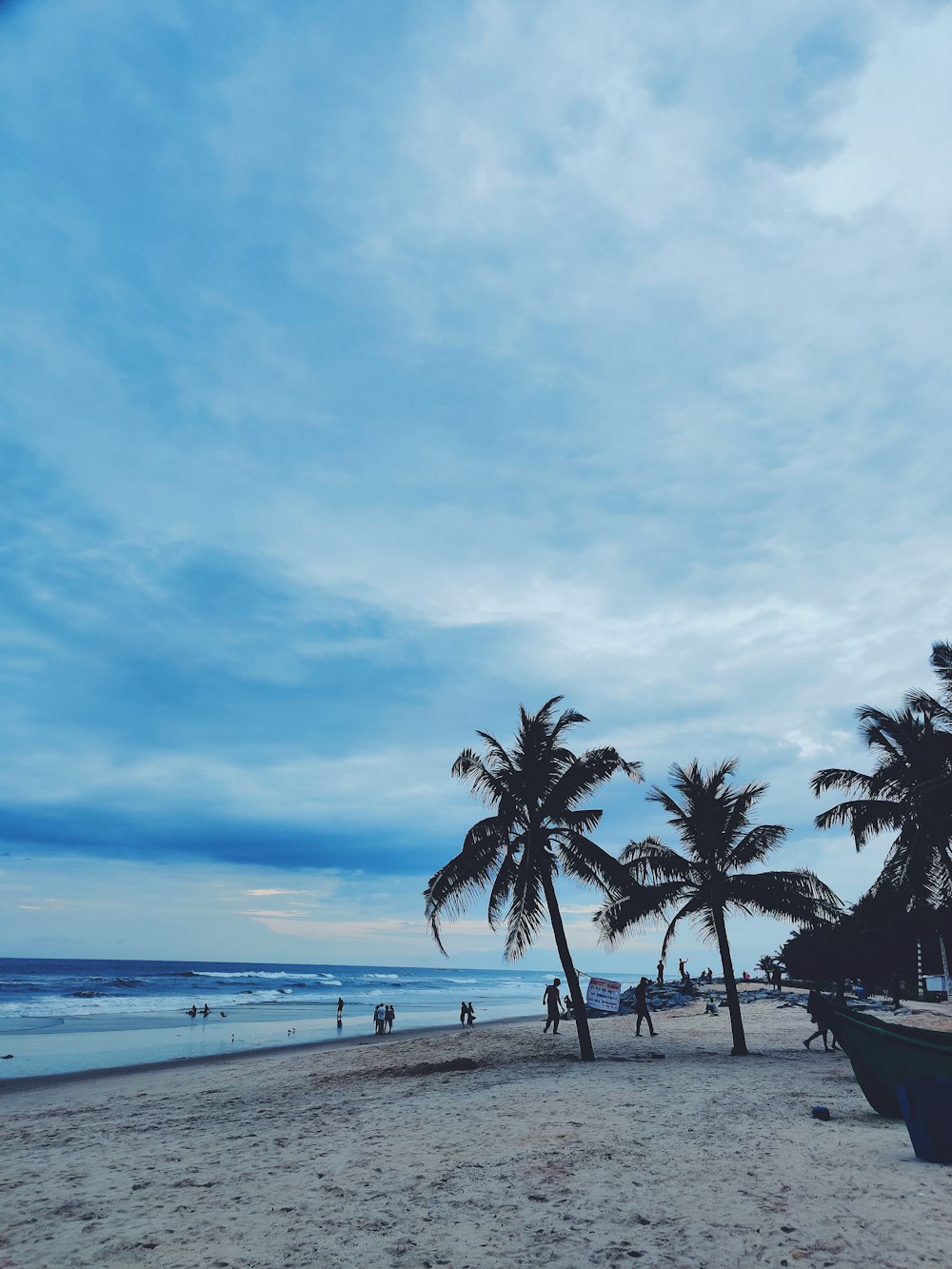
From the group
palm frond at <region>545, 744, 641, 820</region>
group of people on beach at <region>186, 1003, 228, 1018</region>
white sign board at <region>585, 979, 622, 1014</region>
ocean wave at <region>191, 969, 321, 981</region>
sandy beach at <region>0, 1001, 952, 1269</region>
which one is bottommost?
ocean wave at <region>191, 969, 321, 981</region>

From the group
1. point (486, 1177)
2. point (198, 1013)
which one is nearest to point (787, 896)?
point (486, 1177)

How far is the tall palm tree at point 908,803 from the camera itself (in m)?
20.7

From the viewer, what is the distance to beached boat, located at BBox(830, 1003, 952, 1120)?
8.82 metres

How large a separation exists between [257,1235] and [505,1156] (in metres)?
3.37

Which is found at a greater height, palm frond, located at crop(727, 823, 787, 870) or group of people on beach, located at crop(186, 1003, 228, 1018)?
palm frond, located at crop(727, 823, 787, 870)

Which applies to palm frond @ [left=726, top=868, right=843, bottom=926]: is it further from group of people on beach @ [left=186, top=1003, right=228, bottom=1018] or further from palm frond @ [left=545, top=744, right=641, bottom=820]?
group of people on beach @ [left=186, top=1003, right=228, bottom=1018]

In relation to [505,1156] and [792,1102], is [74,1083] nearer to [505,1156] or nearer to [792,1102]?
[505,1156]

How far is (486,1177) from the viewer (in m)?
8.23

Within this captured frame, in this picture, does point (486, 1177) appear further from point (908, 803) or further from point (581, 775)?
point (908, 803)

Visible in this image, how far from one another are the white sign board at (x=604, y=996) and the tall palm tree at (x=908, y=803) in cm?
768

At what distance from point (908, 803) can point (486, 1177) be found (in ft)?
59.3

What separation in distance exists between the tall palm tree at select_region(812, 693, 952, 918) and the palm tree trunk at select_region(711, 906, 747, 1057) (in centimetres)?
522

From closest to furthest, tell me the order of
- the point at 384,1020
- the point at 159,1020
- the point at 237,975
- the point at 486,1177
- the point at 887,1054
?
1. the point at 486,1177
2. the point at 887,1054
3. the point at 384,1020
4. the point at 159,1020
5. the point at 237,975

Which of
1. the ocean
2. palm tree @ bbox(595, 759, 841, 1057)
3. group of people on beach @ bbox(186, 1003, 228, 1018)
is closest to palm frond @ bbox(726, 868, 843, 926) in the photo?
palm tree @ bbox(595, 759, 841, 1057)
